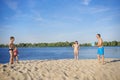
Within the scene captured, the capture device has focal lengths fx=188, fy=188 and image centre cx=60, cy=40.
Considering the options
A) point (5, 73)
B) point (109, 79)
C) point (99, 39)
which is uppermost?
point (99, 39)

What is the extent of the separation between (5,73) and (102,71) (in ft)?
17.0

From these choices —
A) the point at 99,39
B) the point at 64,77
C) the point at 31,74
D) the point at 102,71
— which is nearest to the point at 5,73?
the point at 31,74

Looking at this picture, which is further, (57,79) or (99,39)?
(99,39)

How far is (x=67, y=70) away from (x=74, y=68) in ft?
2.24

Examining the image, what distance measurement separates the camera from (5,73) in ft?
28.0

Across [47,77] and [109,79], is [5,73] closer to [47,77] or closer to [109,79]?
[47,77]

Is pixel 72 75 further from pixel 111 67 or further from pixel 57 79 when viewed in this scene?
pixel 111 67

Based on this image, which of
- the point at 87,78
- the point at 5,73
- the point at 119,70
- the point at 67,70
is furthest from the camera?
the point at 119,70

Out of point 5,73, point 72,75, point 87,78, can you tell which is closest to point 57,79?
point 72,75

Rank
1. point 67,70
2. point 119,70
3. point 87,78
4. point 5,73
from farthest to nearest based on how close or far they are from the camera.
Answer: point 119,70 → point 67,70 → point 87,78 → point 5,73

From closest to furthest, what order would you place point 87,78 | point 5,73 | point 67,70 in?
point 5,73 → point 87,78 → point 67,70

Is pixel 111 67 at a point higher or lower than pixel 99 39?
lower

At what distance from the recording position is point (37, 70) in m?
9.66

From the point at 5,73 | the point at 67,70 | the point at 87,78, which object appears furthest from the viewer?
the point at 67,70
